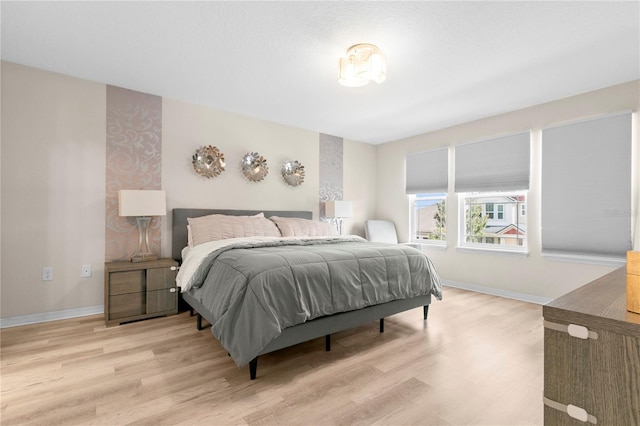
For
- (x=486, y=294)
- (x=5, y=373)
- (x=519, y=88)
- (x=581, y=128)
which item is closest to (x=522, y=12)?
(x=519, y=88)

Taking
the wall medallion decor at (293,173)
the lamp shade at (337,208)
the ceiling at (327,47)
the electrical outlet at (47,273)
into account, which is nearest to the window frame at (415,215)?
the lamp shade at (337,208)

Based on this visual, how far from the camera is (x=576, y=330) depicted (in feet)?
2.31

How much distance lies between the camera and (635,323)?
25.3 inches

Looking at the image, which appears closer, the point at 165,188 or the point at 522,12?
the point at 522,12

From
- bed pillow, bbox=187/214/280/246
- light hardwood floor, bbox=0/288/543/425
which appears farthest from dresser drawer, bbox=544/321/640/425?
bed pillow, bbox=187/214/280/246

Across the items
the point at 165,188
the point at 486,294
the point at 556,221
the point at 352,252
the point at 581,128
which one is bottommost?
the point at 486,294

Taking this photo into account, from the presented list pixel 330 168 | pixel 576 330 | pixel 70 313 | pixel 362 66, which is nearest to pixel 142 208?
pixel 70 313

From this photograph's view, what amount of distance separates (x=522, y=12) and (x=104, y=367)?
3770mm

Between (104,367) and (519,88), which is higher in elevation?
(519,88)

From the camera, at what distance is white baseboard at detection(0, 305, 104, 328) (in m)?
2.75

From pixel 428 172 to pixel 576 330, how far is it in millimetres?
4424

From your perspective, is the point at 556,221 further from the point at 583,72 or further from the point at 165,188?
the point at 165,188

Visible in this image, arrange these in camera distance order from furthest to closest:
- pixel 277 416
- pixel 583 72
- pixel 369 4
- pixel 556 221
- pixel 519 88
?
pixel 556 221 → pixel 519 88 → pixel 583 72 → pixel 369 4 → pixel 277 416

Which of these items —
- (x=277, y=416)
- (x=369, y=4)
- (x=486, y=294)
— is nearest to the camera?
(x=277, y=416)
